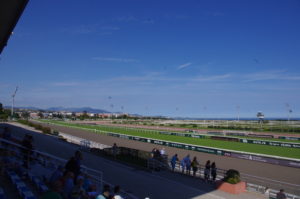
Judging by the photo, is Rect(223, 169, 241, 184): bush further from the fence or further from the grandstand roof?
the grandstand roof

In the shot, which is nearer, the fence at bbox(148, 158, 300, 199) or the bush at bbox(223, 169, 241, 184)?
the bush at bbox(223, 169, 241, 184)

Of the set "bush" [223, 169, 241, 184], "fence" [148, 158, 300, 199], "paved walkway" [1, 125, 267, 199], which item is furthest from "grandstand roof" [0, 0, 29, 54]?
"fence" [148, 158, 300, 199]

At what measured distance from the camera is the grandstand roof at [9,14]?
4109 mm

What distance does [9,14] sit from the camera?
15.1 ft

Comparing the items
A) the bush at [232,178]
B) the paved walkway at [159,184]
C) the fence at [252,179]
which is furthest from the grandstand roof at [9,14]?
the fence at [252,179]

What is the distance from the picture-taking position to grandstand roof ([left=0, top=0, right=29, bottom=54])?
4.11 metres

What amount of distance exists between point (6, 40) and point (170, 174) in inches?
418

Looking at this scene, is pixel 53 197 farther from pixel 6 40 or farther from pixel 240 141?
pixel 240 141

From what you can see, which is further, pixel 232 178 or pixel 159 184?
pixel 159 184

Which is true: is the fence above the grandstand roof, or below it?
below

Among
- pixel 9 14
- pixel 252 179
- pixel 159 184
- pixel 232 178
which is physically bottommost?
pixel 252 179

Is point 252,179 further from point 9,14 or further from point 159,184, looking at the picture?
point 9,14

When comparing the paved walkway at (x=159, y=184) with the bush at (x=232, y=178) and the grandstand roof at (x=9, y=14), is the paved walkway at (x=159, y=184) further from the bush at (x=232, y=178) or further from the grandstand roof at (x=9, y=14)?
the grandstand roof at (x=9, y=14)

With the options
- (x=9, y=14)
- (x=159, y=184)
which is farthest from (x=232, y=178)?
(x=9, y=14)
